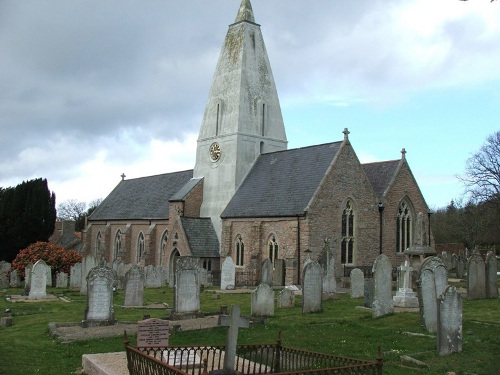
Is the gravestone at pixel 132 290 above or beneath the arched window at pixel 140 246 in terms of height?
beneath

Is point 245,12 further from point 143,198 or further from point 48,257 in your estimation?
point 48,257

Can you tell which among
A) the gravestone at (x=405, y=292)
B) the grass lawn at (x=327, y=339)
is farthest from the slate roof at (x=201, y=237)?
the gravestone at (x=405, y=292)

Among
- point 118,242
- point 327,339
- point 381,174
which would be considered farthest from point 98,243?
point 327,339

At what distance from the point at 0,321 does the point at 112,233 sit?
96.6ft

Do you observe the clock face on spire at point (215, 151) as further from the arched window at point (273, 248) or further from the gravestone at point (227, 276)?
the gravestone at point (227, 276)

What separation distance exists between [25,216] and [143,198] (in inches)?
410

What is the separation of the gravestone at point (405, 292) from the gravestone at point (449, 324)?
7337 mm

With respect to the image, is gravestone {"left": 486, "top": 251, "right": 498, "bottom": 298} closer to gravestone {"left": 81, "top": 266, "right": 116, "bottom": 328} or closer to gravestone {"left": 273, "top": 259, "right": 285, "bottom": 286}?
gravestone {"left": 273, "top": 259, "right": 285, "bottom": 286}

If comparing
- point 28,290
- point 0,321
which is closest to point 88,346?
point 0,321

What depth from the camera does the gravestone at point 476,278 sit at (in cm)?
2045

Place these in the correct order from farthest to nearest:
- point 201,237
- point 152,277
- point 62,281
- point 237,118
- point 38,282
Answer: point 237,118 → point 201,237 → point 62,281 → point 152,277 → point 38,282

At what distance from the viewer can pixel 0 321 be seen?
1675cm

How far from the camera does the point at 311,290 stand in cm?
1814

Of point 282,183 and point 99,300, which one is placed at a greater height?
point 282,183
